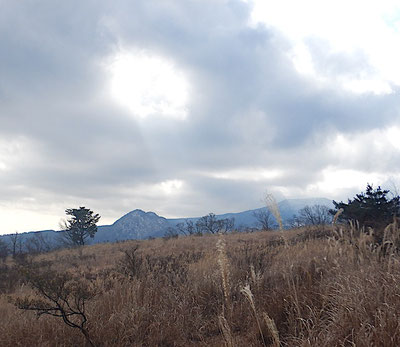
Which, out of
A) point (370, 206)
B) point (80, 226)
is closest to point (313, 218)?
point (370, 206)

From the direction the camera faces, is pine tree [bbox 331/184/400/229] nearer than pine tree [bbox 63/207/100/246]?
Yes

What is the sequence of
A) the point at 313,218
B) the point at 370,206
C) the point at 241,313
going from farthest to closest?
the point at 313,218 → the point at 370,206 → the point at 241,313

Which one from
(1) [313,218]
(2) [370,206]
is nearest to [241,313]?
(2) [370,206]

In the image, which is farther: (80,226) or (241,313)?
(80,226)

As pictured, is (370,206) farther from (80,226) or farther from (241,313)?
(80,226)

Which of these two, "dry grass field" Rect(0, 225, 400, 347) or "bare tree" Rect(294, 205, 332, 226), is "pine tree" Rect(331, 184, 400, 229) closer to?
"bare tree" Rect(294, 205, 332, 226)

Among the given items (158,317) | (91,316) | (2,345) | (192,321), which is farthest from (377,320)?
(2,345)

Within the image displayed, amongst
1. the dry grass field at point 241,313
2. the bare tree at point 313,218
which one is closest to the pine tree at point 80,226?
the bare tree at point 313,218

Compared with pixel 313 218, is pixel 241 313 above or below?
Answer: below

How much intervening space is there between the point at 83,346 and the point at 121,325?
53cm

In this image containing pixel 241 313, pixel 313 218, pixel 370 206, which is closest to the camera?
pixel 241 313

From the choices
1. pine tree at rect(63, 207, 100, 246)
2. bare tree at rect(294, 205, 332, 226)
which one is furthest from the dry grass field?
pine tree at rect(63, 207, 100, 246)

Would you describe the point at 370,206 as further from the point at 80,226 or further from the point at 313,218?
the point at 80,226

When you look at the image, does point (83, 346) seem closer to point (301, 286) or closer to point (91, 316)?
point (91, 316)
